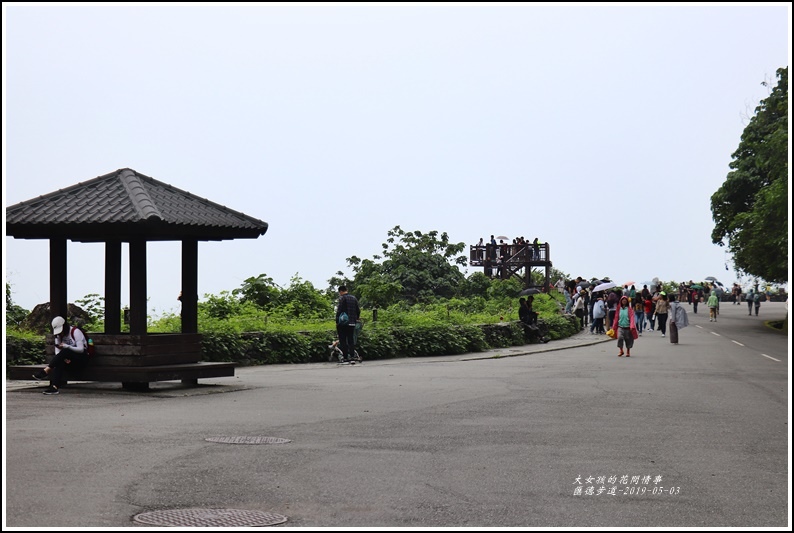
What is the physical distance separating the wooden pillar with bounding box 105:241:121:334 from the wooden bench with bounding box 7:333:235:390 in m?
0.48

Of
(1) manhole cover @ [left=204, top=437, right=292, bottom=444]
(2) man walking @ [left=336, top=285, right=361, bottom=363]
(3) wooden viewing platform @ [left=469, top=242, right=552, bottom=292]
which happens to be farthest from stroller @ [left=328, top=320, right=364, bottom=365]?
(3) wooden viewing platform @ [left=469, top=242, right=552, bottom=292]

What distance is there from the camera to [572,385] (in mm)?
18719

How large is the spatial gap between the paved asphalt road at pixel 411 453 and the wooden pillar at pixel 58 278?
1336 millimetres

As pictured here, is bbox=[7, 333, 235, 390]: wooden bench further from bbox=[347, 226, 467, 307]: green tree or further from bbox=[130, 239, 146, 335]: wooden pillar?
bbox=[347, 226, 467, 307]: green tree

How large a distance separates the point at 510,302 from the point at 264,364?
105ft

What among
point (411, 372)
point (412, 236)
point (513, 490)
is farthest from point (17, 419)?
point (412, 236)

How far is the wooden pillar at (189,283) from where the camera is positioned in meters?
18.3

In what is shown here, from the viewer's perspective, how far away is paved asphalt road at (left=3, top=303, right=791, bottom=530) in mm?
7797

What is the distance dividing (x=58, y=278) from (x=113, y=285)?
0.91 meters

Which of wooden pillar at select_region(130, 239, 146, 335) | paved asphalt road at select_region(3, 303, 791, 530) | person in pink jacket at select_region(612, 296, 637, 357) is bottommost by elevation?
paved asphalt road at select_region(3, 303, 791, 530)

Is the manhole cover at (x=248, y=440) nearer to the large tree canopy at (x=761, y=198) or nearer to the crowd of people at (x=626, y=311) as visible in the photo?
the crowd of people at (x=626, y=311)

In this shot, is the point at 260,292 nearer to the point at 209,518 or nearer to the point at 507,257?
the point at 209,518

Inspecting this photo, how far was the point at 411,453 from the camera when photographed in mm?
10484

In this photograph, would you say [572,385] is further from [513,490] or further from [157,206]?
[513,490]
